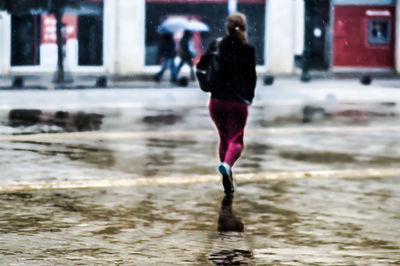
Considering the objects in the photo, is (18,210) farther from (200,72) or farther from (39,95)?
(39,95)

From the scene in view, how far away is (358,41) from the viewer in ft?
133

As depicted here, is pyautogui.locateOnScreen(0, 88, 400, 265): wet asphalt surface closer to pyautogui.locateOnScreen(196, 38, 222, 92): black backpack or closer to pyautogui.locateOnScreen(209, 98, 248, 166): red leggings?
pyautogui.locateOnScreen(209, 98, 248, 166): red leggings

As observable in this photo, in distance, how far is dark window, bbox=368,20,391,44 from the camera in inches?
1599

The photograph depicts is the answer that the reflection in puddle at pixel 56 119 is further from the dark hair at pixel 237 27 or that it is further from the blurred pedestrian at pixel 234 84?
the dark hair at pixel 237 27

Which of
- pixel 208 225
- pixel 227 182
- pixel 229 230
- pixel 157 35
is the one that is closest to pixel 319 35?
pixel 157 35

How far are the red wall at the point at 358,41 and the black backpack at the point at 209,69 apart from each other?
99.4 feet

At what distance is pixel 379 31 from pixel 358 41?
2.98ft

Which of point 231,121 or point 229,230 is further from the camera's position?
point 231,121

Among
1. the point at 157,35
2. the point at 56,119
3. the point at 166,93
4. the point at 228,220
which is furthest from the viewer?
the point at 157,35

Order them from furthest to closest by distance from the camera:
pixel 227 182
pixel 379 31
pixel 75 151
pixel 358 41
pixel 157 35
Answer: pixel 379 31 < pixel 358 41 < pixel 157 35 < pixel 75 151 < pixel 227 182

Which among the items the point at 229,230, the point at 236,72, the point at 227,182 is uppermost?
the point at 236,72

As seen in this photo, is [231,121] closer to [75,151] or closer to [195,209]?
[195,209]

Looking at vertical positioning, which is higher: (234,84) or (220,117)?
(234,84)

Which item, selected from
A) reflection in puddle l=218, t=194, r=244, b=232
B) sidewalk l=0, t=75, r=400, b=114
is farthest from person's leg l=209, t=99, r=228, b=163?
sidewalk l=0, t=75, r=400, b=114
